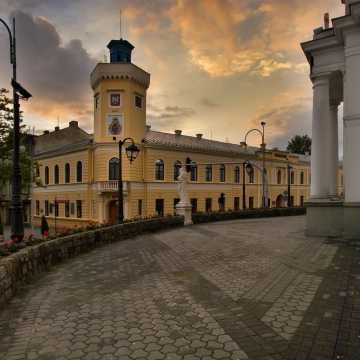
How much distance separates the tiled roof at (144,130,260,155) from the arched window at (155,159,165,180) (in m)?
1.76

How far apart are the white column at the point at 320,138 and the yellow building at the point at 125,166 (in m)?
10.1

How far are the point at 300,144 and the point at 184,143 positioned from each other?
175 feet

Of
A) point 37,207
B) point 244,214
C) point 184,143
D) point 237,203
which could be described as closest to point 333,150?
point 244,214

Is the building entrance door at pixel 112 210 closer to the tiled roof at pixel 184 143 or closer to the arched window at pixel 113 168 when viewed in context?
the arched window at pixel 113 168

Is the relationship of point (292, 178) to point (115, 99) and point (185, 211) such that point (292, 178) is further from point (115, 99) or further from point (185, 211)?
point (185, 211)

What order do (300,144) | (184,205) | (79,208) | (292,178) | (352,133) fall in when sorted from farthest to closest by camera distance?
(300,144)
(292,178)
(79,208)
(184,205)
(352,133)

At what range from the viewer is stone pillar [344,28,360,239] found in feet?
39.7

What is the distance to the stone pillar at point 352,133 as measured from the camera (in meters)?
12.1

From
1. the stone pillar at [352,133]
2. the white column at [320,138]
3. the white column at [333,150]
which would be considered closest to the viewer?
the stone pillar at [352,133]

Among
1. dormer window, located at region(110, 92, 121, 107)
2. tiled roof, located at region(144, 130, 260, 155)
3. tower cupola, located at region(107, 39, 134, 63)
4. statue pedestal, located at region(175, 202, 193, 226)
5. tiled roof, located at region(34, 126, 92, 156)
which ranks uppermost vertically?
tower cupola, located at region(107, 39, 134, 63)

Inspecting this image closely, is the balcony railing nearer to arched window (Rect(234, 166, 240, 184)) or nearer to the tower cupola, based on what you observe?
the tower cupola

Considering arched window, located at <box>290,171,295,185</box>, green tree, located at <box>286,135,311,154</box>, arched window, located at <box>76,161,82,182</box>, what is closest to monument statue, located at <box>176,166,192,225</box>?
arched window, located at <box>76,161,82,182</box>

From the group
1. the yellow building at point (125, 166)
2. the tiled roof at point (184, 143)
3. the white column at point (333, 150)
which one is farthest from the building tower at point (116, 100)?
the white column at point (333, 150)

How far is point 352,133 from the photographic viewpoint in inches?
484
